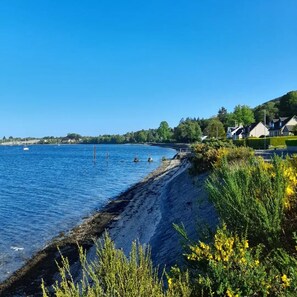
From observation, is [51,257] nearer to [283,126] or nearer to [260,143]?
[260,143]

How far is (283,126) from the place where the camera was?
307ft

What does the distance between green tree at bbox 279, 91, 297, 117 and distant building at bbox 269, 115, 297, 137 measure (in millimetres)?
24388

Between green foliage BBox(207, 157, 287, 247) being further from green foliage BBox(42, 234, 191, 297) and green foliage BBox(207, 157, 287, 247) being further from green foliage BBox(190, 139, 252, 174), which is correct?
green foliage BBox(190, 139, 252, 174)

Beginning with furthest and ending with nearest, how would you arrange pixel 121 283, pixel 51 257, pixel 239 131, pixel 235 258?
pixel 239 131
pixel 51 257
pixel 235 258
pixel 121 283

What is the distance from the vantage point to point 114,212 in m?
24.2

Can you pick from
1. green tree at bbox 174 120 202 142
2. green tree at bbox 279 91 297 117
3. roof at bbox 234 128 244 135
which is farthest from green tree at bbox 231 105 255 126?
green tree at bbox 174 120 202 142

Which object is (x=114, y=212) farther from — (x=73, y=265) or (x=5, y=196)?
(x=5, y=196)

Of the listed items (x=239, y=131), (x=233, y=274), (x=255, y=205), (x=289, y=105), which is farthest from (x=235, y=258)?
(x=289, y=105)

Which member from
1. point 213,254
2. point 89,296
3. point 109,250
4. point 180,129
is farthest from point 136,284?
point 180,129

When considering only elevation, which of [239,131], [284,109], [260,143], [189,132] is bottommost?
[260,143]

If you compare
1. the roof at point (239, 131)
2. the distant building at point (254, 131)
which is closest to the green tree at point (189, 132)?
the roof at point (239, 131)

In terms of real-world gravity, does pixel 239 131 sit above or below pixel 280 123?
below

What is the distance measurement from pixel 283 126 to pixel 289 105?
117 feet

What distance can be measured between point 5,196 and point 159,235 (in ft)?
73.9
